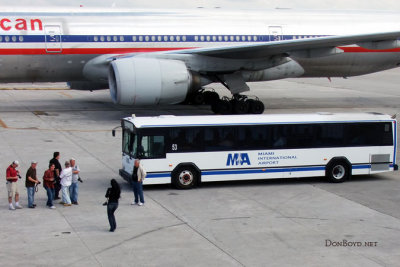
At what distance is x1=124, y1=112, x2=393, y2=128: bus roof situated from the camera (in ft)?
61.8

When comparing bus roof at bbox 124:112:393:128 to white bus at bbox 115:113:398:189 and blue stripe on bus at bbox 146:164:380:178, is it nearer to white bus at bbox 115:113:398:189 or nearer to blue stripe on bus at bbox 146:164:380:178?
white bus at bbox 115:113:398:189

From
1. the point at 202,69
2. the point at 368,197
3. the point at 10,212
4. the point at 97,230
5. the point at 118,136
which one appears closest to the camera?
the point at 97,230

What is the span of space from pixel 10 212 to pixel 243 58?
16.9 metres

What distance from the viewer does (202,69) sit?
99.1 ft

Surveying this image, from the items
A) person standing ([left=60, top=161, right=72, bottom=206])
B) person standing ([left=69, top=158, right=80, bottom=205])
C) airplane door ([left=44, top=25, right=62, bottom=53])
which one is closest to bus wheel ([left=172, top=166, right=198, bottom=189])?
person standing ([left=69, top=158, right=80, bottom=205])

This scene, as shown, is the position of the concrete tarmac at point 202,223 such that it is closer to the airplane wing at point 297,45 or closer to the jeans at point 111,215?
the jeans at point 111,215

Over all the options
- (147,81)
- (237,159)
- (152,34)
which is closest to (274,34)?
(152,34)

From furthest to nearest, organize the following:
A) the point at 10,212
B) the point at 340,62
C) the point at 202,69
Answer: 1. the point at 340,62
2. the point at 202,69
3. the point at 10,212

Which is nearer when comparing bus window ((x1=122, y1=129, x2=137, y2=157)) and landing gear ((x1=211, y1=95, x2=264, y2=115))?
bus window ((x1=122, y1=129, x2=137, y2=157))

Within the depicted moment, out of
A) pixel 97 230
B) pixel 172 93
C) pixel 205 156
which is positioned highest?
pixel 172 93

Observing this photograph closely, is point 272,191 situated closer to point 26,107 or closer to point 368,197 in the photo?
point 368,197

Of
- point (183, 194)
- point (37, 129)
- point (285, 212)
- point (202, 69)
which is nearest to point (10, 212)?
point (183, 194)

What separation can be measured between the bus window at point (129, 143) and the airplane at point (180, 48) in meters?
8.05

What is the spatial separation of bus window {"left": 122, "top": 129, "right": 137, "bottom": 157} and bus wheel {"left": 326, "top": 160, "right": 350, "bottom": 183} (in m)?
5.97
